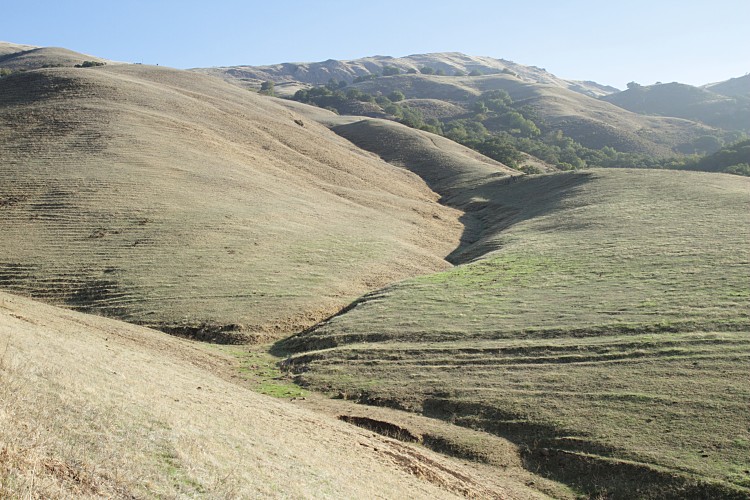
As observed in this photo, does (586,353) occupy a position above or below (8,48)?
below

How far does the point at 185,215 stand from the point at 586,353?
2699cm

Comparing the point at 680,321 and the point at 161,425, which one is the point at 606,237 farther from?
the point at 161,425

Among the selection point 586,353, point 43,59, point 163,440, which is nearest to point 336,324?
point 586,353

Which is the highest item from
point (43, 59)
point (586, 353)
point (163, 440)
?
point (43, 59)

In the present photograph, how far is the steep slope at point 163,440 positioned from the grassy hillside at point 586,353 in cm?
285

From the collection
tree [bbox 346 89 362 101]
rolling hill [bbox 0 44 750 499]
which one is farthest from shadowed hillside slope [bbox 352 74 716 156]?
rolling hill [bbox 0 44 750 499]

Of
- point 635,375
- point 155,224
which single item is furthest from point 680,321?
point 155,224

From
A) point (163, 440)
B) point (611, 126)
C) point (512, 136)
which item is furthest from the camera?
point (611, 126)

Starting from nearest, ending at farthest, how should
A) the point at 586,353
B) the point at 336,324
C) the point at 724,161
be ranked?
the point at 586,353 → the point at 336,324 → the point at 724,161

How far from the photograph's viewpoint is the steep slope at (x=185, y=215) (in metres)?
30.5

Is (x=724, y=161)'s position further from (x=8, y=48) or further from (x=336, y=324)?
(x=8, y=48)

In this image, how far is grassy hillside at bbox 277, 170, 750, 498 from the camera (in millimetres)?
16781

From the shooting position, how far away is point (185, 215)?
40.3 metres

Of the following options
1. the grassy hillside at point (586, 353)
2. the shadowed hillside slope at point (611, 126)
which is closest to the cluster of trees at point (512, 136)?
the shadowed hillside slope at point (611, 126)
